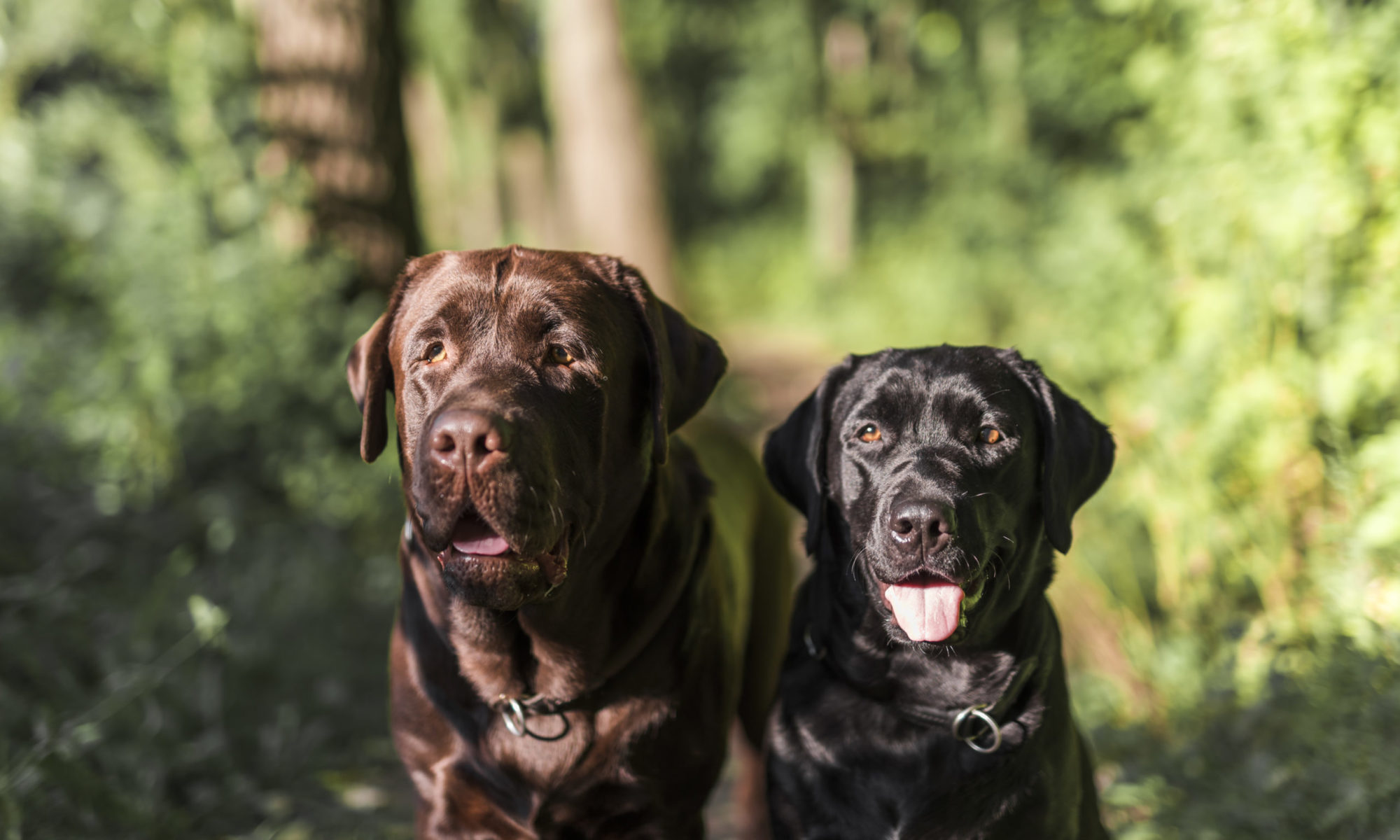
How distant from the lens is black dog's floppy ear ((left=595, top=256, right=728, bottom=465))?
2518mm

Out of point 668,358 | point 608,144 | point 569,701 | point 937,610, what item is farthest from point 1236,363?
point 608,144

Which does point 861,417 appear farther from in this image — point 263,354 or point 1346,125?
point 263,354

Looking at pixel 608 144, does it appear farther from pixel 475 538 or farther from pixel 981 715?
pixel 981 715

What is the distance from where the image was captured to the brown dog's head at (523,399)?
6.91ft

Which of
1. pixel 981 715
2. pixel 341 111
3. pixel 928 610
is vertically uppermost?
pixel 341 111

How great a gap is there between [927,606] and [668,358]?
2.88 ft

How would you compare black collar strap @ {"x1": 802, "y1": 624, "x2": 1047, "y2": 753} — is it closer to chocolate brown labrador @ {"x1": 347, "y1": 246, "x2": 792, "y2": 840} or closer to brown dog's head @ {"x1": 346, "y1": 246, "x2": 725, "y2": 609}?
chocolate brown labrador @ {"x1": 347, "y1": 246, "x2": 792, "y2": 840}

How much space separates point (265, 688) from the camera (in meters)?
4.02

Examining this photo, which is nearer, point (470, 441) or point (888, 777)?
point (470, 441)

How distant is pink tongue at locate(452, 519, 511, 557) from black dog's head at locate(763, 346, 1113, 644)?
2.92 feet

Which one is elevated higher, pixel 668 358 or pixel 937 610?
pixel 668 358

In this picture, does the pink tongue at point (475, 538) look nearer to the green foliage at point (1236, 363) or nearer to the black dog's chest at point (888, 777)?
the black dog's chest at point (888, 777)

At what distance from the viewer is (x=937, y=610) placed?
7.77 ft

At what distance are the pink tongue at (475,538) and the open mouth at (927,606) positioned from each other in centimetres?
94
